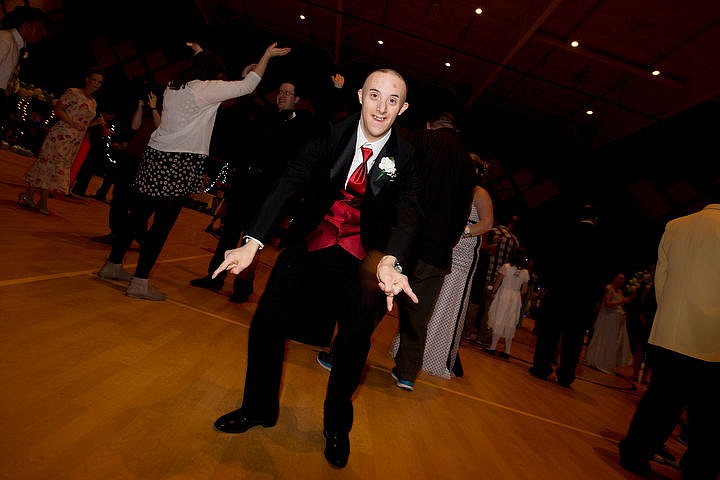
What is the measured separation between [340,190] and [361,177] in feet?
0.29

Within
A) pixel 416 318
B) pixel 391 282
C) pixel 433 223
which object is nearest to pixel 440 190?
pixel 433 223

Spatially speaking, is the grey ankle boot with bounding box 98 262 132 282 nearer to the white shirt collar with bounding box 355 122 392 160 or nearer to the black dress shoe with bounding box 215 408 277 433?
the black dress shoe with bounding box 215 408 277 433

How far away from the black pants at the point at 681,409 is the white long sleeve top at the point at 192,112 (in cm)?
279

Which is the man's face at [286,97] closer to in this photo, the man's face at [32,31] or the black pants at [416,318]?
the black pants at [416,318]

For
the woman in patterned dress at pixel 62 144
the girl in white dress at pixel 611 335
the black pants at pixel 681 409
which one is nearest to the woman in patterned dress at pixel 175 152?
the woman in patterned dress at pixel 62 144

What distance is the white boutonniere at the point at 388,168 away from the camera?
159 cm

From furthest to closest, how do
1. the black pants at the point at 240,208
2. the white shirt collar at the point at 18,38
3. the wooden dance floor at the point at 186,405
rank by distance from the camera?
the white shirt collar at the point at 18,38 < the black pants at the point at 240,208 < the wooden dance floor at the point at 186,405

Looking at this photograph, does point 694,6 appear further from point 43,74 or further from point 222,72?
point 43,74

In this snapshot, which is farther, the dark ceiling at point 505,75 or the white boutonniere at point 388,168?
the dark ceiling at point 505,75

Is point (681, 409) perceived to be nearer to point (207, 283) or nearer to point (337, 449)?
point (337, 449)

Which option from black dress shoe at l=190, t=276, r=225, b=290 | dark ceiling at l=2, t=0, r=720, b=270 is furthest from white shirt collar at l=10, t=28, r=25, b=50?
dark ceiling at l=2, t=0, r=720, b=270

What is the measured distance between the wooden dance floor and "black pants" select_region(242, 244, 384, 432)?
0.20 m

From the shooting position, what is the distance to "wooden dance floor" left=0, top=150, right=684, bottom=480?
4.37ft

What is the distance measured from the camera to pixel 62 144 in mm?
4934
